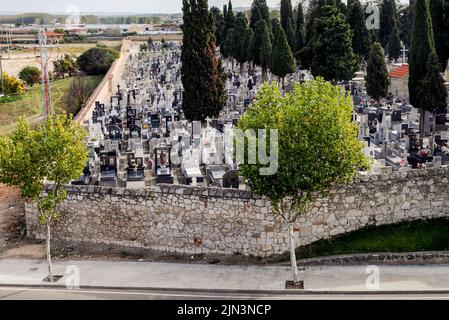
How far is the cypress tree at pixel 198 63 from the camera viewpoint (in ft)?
102

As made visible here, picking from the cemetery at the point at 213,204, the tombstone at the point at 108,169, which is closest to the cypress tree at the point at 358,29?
the cemetery at the point at 213,204

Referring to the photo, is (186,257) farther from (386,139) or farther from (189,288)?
(386,139)

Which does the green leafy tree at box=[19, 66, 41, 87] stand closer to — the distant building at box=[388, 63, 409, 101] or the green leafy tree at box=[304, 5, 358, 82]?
the distant building at box=[388, 63, 409, 101]

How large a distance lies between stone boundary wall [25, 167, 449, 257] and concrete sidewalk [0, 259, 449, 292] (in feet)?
3.32

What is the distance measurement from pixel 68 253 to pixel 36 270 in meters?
1.57

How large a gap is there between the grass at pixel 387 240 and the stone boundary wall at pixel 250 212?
0.23 meters

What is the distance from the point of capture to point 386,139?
27.2 meters

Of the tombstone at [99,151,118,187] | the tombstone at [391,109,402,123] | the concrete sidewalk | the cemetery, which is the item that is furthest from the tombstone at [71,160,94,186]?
the tombstone at [391,109,402,123]

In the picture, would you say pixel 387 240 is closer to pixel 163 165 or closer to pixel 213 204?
pixel 213 204

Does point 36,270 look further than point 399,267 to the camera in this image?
Yes

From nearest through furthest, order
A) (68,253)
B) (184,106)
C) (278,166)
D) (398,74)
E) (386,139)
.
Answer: (278,166)
(68,253)
(386,139)
(184,106)
(398,74)

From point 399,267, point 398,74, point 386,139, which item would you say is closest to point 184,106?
point 386,139

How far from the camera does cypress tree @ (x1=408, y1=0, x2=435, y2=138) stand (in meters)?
30.8

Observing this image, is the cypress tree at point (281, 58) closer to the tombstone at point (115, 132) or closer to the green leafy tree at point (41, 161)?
the tombstone at point (115, 132)
